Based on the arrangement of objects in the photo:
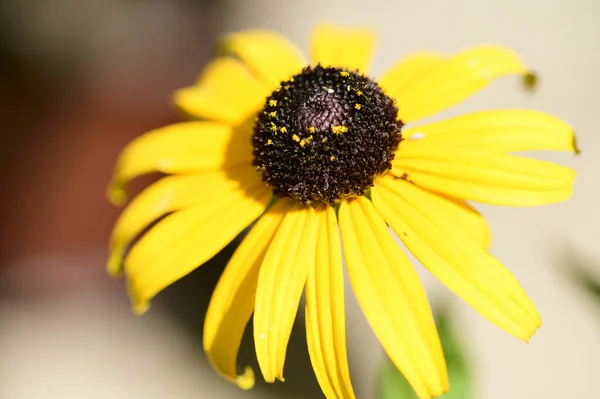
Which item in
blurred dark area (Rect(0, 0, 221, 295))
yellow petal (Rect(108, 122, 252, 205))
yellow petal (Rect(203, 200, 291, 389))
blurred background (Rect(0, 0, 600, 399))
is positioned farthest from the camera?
blurred dark area (Rect(0, 0, 221, 295))

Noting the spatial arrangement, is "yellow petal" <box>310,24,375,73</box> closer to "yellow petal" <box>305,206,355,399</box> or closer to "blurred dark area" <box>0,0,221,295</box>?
"yellow petal" <box>305,206,355,399</box>

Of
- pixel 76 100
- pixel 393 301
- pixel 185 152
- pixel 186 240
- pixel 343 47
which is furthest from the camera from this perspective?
pixel 76 100

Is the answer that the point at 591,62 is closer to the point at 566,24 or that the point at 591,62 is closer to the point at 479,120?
the point at 566,24

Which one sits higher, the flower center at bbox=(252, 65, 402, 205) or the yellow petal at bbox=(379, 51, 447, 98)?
the yellow petal at bbox=(379, 51, 447, 98)

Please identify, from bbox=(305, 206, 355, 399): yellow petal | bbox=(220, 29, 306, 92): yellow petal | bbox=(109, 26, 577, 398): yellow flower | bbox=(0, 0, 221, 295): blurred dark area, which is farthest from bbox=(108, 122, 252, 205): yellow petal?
bbox=(0, 0, 221, 295): blurred dark area

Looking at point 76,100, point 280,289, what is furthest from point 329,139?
point 76,100

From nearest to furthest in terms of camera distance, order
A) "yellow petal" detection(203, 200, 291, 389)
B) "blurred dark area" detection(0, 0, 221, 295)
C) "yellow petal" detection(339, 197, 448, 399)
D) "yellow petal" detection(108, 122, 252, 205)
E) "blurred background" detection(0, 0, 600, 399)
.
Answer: "yellow petal" detection(339, 197, 448, 399)
"yellow petal" detection(203, 200, 291, 389)
"yellow petal" detection(108, 122, 252, 205)
"blurred background" detection(0, 0, 600, 399)
"blurred dark area" detection(0, 0, 221, 295)

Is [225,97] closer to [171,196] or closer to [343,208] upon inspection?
[171,196]
